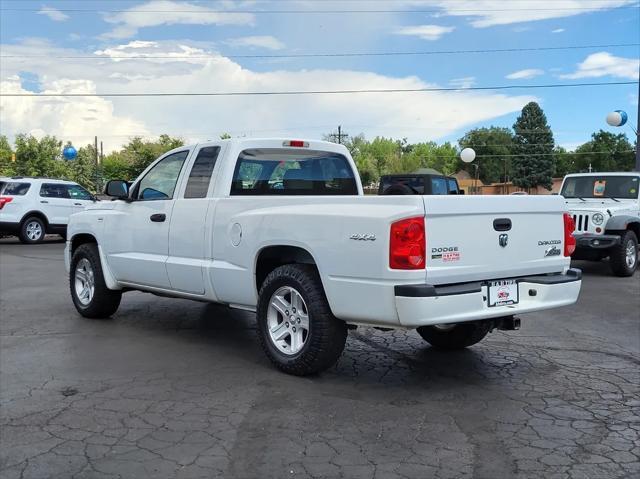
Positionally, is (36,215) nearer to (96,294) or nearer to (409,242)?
(96,294)

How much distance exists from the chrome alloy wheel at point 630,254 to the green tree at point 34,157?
5273 cm

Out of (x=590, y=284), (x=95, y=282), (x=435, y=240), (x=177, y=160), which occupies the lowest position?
(x=590, y=284)

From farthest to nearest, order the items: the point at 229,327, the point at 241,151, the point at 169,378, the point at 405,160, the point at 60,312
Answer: the point at 405,160 → the point at 60,312 → the point at 229,327 → the point at 241,151 → the point at 169,378

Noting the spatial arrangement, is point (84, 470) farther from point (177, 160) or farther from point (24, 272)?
point (24, 272)

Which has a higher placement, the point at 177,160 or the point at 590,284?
the point at 177,160

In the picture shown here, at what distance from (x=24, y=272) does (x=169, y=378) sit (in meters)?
8.07

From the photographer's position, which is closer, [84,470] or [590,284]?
[84,470]

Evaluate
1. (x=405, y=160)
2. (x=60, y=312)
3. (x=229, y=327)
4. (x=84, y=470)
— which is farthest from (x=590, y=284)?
(x=405, y=160)

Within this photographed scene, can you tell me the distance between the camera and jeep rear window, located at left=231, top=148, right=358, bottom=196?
20.7 ft

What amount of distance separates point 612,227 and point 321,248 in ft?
27.1

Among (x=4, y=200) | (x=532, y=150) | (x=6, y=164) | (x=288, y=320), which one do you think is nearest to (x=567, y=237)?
(x=288, y=320)

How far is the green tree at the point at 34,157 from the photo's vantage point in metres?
56.1

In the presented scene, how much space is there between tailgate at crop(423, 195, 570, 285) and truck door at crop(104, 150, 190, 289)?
2664 mm

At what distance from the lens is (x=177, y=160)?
6883mm
